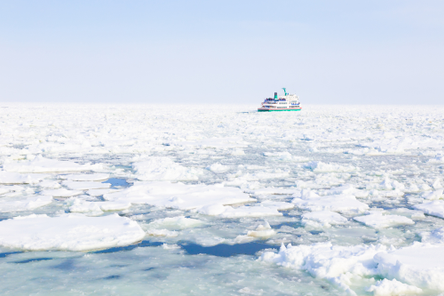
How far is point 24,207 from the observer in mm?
5203

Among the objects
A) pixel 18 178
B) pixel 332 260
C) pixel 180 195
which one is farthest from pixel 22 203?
pixel 332 260

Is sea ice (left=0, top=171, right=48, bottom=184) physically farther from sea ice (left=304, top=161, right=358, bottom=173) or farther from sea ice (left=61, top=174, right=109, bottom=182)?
sea ice (left=304, top=161, right=358, bottom=173)

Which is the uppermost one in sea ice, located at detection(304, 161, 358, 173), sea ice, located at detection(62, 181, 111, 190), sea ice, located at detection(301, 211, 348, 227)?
sea ice, located at detection(62, 181, 111, 190)

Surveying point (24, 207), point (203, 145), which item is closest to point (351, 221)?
point (24, 207)

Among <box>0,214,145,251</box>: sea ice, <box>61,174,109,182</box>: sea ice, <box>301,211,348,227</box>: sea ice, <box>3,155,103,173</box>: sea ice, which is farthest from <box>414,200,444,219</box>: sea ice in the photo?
<box>3,155,103,173</box>: sea ice

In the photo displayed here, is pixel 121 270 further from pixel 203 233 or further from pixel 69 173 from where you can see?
pixel 69 173

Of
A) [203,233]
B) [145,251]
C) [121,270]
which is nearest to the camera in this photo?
[121,270]

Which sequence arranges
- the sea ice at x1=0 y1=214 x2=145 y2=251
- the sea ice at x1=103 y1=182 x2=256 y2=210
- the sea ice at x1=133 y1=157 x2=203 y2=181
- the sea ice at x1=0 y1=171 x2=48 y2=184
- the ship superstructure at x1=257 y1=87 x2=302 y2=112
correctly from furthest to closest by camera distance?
the ship superstructure at x1=257 y1=87 x2=302 y2=112, the sea ice at x1=133 y1=157 x2=203 y2=181, the sea ice at x1=0 y1=171 x2=48 y2=184, the sea ice at x1=103 y1=182 x2=256 y2=210, the sea ice at x1=0 y1=214 x2=145 y2=251

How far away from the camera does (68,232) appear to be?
13.5 feet

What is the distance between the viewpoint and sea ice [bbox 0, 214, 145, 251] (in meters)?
3.83

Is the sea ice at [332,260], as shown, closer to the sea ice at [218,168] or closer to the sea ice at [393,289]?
the sea ice at [393,289]

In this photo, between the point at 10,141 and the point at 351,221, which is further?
the point at 10,141

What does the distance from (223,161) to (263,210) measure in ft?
14.6

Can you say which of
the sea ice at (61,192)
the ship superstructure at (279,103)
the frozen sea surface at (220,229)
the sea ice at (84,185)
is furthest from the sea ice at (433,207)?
the ship superstructure at (279,103)
